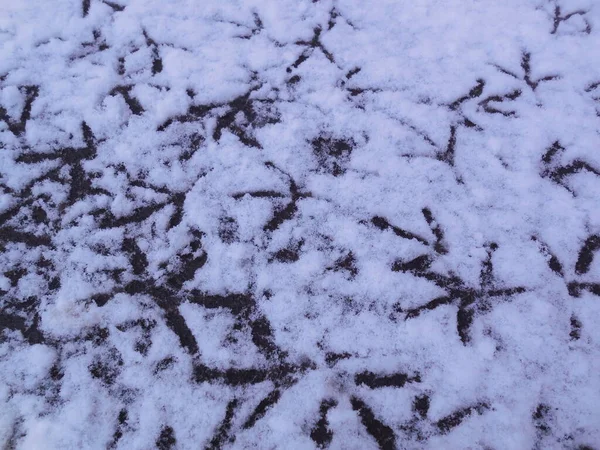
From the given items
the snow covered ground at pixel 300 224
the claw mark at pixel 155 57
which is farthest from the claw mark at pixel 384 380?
the claw mark at pixel 155 57

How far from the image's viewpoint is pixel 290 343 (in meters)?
0.98

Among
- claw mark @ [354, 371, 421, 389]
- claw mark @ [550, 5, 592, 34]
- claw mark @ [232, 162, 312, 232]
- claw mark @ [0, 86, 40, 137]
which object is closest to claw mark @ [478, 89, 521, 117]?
claw mark @ [550, 5, 592, 34]

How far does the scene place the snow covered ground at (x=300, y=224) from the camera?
2.98 feet

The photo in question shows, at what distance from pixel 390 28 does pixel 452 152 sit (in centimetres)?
54

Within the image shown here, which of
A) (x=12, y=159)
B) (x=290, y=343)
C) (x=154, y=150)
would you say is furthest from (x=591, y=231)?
(x=12, y=159)

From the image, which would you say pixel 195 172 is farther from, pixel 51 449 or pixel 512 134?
pixel 512 134

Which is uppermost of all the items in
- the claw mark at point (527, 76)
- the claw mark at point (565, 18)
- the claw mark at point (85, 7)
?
the claw mark at point (565, 18)

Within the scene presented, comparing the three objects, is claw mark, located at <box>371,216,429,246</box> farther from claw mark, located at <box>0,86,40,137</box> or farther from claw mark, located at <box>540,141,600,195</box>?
claw mark, located at <box>0,86,40,137</box>

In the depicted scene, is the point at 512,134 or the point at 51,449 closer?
the point at 51,449

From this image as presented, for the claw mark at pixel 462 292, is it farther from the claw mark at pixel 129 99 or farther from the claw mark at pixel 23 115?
the claw mark at pixel 23 115

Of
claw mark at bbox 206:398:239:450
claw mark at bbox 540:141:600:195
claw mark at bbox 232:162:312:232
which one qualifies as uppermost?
claw mark at bbox 540:141:600:195

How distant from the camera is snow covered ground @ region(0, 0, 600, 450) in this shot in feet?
2.98

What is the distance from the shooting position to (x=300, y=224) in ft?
3.71

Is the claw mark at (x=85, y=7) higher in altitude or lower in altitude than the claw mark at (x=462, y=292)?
higher
